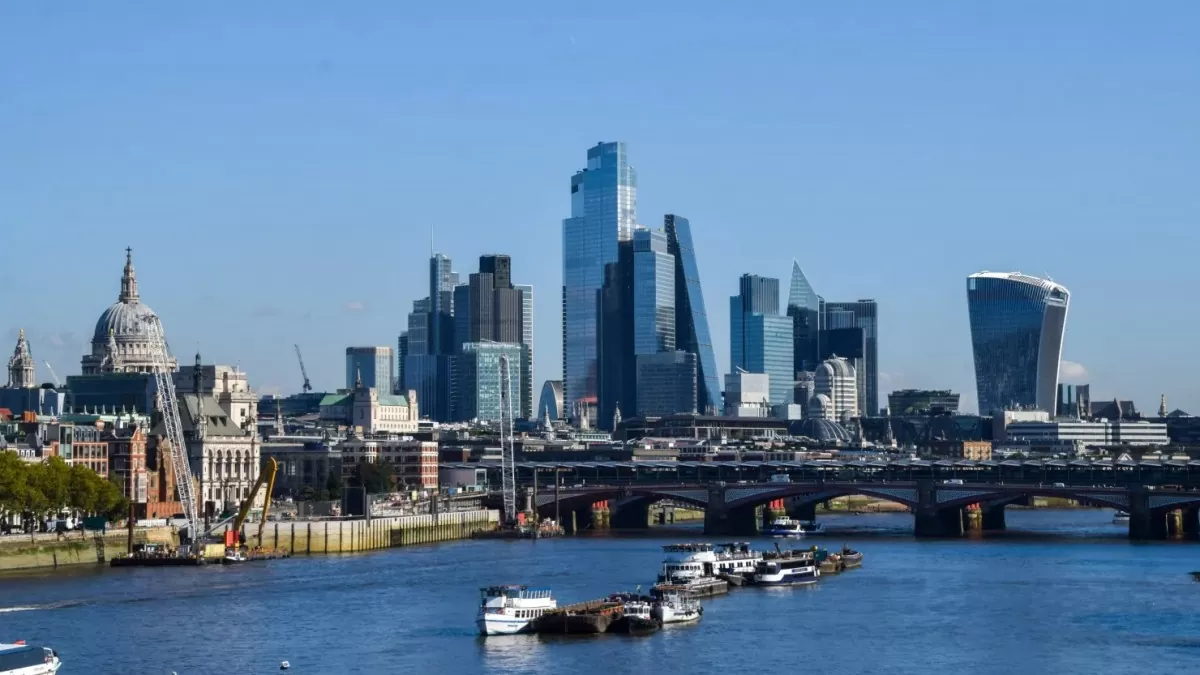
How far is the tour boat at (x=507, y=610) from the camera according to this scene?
91.1m

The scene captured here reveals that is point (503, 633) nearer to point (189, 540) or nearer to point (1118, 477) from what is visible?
point (189, 540)

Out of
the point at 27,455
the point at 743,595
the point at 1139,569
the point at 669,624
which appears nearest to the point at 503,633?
the point at 669,624

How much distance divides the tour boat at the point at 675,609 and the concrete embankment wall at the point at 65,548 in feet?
125

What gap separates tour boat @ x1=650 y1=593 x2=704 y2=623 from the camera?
94.2m

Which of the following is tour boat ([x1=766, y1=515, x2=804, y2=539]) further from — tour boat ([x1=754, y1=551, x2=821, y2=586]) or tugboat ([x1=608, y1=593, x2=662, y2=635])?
tugboat ([x1=608, y1=593, x2=662, y2=635])

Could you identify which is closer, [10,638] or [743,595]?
[10,638]

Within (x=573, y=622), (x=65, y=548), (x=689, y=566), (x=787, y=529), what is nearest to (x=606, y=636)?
(x=573, y=622)

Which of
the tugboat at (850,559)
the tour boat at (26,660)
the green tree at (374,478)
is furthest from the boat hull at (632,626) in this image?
the green tree at (374,478)

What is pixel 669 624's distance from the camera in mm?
94562

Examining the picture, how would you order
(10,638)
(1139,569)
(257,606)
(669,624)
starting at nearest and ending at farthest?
(10,638)
(669,624)
(257,606)
(1139,569)

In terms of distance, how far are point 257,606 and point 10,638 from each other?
16268mm

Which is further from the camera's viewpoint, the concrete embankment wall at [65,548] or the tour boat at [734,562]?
the concrete embankment wall at [65,548]

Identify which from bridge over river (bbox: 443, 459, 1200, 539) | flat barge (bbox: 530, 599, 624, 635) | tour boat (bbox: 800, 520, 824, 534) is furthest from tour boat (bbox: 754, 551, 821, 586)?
tour boat (bbox: 800, 520, 824, 534)

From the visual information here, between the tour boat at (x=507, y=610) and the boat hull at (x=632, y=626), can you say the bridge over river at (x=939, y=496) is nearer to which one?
the boat hull at (x=632, y=626)
